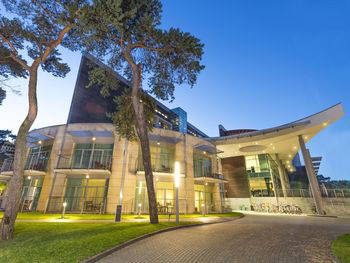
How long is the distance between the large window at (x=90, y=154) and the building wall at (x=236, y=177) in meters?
24.6

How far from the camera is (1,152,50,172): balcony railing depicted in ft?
61.2

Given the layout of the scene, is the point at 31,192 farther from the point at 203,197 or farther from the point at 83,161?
the point at 203,197

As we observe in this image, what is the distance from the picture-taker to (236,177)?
3441 centimetres

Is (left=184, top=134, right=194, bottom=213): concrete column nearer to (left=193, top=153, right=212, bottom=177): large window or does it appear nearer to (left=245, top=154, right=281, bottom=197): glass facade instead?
(left=193, top=153, right=212, bottom=177): large window

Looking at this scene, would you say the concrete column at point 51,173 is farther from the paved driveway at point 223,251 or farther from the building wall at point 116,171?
the paved driveway at point 223,251

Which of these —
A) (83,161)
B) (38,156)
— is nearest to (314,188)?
(83,161)

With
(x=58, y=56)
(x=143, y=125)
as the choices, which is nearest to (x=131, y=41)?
(x=58, y=56)

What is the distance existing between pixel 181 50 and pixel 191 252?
11.4m

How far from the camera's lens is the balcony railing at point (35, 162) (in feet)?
61.2

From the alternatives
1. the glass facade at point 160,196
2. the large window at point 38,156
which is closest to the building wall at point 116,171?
the glass facade at point 160,196

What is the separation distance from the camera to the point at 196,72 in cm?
1338

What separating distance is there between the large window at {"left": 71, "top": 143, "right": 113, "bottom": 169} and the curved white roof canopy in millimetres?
16431

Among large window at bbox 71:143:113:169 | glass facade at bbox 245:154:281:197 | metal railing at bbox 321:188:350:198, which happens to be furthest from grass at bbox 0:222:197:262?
glass facade at bbox 245:154:281:197

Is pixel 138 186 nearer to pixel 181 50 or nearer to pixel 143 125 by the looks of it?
pixel 143 125
